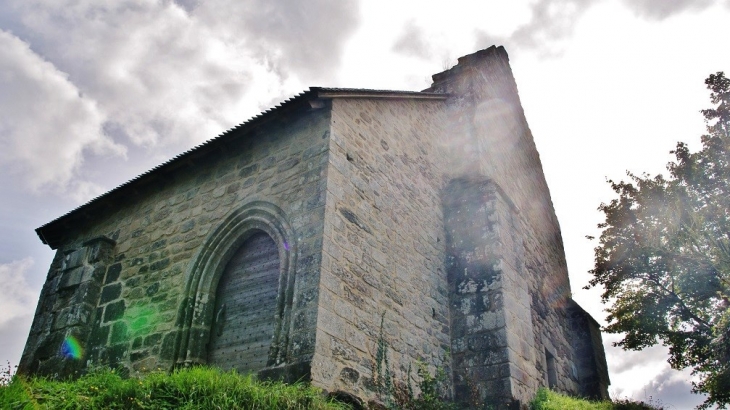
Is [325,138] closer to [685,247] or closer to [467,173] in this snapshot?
[467,173]

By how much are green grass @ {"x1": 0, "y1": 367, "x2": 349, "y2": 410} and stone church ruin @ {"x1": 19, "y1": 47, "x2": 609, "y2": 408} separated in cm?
65

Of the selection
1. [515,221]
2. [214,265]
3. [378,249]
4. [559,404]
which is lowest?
[559,404]

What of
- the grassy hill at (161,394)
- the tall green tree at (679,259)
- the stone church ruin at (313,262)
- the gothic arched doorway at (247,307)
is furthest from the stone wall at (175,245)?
the tall green tree at (679,259)

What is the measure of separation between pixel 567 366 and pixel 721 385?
3714mm

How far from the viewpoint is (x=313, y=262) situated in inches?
230

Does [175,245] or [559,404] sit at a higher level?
[175,245]

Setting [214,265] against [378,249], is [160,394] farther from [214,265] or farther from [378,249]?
[378,249]

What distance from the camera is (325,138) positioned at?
22.3 ft

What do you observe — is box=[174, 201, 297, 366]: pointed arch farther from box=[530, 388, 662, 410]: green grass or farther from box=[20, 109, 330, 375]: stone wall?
box=[530, 388, 662, 410]: green grass

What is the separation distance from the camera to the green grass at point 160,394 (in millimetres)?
3854

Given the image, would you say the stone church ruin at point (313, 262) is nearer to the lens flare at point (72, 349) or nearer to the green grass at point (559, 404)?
the lens flare at point (72, 349)

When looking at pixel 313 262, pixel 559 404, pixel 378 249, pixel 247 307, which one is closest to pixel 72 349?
pixel 247 307

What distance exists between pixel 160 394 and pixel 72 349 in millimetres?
4520

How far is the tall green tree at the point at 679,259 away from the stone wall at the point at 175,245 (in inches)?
337
